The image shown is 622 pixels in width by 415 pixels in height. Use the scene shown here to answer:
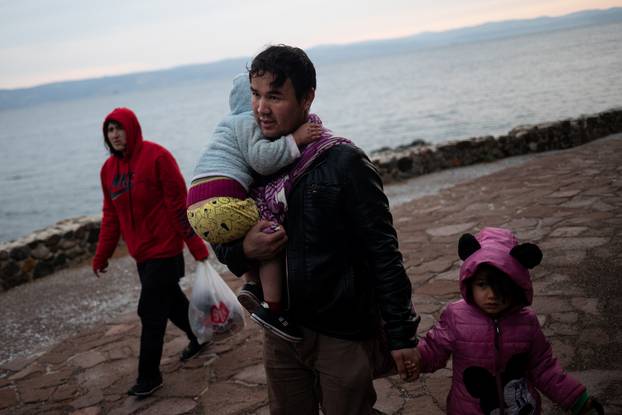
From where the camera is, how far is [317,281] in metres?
2.07

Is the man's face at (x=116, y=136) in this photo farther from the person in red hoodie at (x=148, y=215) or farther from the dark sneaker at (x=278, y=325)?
the dark sneaker at (x=278, y=325)

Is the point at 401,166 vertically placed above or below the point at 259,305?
below

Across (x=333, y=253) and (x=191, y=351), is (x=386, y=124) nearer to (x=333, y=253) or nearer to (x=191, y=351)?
(x=191, y=351)

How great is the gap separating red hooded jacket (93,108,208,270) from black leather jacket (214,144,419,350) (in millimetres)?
2173

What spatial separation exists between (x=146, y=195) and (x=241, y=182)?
2.25 m

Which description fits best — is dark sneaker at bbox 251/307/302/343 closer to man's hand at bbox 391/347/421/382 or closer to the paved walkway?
man's hand at bbox 391/347/421/382

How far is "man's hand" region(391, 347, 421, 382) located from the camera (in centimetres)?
207

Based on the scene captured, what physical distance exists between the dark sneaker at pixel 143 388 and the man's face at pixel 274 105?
2905mm

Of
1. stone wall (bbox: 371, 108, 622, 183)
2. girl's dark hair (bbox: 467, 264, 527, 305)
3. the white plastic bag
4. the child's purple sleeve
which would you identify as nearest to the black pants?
the white plastic bag

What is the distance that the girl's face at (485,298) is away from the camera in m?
2.33

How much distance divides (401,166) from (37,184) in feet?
129

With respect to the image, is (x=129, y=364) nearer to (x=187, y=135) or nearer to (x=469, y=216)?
(x=469, y=216)

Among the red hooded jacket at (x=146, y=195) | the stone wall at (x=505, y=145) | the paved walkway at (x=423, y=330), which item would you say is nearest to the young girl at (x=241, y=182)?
the paved walkway at (x=423, y=330)

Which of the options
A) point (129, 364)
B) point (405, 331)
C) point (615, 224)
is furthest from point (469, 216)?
point (405, 331)
